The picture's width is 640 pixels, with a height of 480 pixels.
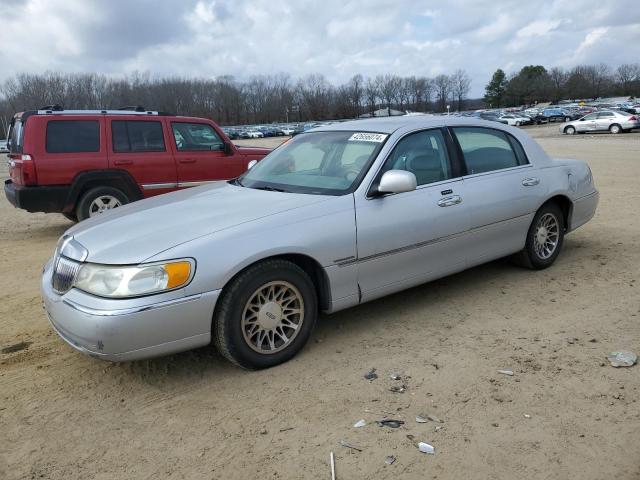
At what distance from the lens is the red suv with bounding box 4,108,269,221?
7.64m

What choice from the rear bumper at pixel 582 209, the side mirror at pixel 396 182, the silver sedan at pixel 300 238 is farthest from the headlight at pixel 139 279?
the rear bumper at pixel 582 209

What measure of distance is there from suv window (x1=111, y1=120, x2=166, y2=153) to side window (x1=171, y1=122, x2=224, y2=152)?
0.90ft

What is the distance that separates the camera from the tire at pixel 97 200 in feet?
25.6

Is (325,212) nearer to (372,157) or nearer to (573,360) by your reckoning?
(372,157)

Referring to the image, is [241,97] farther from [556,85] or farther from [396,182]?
[396,182]

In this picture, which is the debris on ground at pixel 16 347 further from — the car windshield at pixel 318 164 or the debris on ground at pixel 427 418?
the debris on ground at pixel 427 418

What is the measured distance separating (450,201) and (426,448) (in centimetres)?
226

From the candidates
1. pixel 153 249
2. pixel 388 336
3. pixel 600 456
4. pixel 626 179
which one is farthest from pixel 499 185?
pixel 626 179

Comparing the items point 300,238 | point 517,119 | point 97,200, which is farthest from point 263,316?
point 517,119

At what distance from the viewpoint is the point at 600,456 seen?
2.67 metres

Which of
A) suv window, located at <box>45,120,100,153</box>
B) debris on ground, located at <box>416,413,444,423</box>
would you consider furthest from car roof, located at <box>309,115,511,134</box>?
suv window, located at <box>45,120,100,153</box>

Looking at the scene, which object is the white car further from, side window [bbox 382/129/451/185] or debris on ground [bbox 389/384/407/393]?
debris on ground [bbox 389/384/407/393]

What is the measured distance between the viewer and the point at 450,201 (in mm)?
4508

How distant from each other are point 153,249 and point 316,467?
1557 mm
